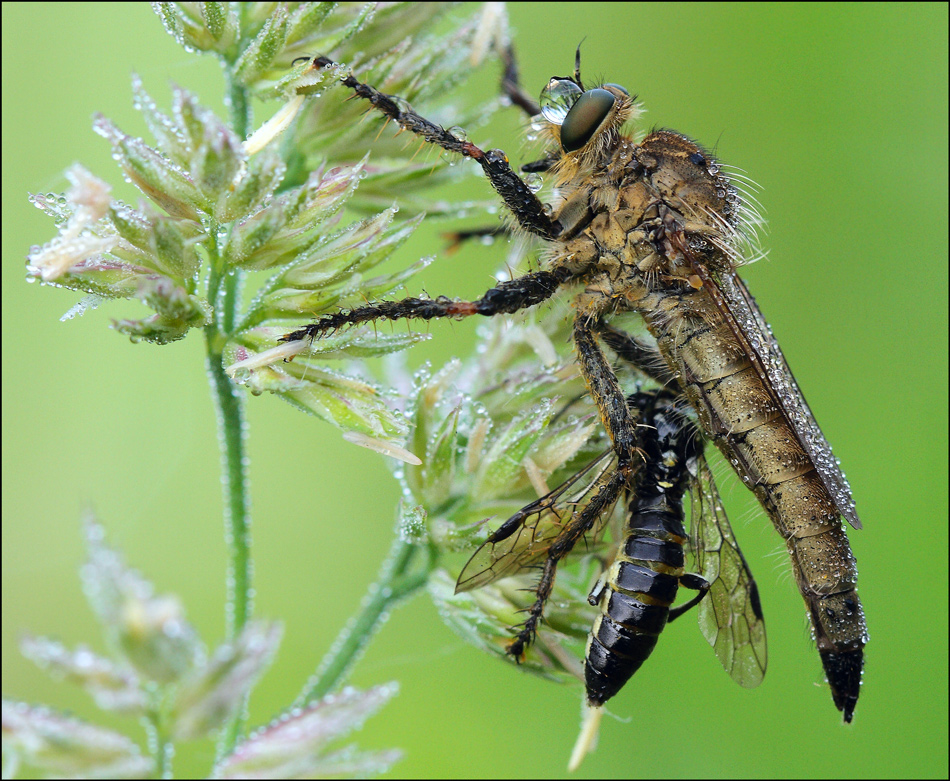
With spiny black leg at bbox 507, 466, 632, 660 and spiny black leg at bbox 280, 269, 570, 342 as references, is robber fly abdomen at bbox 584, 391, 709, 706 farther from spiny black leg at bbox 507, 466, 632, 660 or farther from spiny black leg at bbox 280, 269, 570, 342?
spiny black leg at bbox 280, 269, 570, 342

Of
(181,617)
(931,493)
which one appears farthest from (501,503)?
(931,493)

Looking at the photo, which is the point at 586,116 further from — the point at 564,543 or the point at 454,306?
the point at 564,543

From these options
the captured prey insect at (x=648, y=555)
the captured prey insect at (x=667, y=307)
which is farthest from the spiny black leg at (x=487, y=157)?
the captured prey insect at (x=648, y=555)

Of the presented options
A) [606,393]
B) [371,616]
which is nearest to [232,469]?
[371,616]

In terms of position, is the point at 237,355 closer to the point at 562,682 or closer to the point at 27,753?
the point at 27,753

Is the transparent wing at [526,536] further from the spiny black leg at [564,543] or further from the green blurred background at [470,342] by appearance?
the green blurred background at [470,342]

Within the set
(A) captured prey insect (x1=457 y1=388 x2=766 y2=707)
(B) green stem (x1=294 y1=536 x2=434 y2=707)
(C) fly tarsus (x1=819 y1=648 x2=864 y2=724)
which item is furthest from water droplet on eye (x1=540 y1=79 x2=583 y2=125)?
(C) fly tarsus (x1=819 y1=648 x2=864 y2=724)
